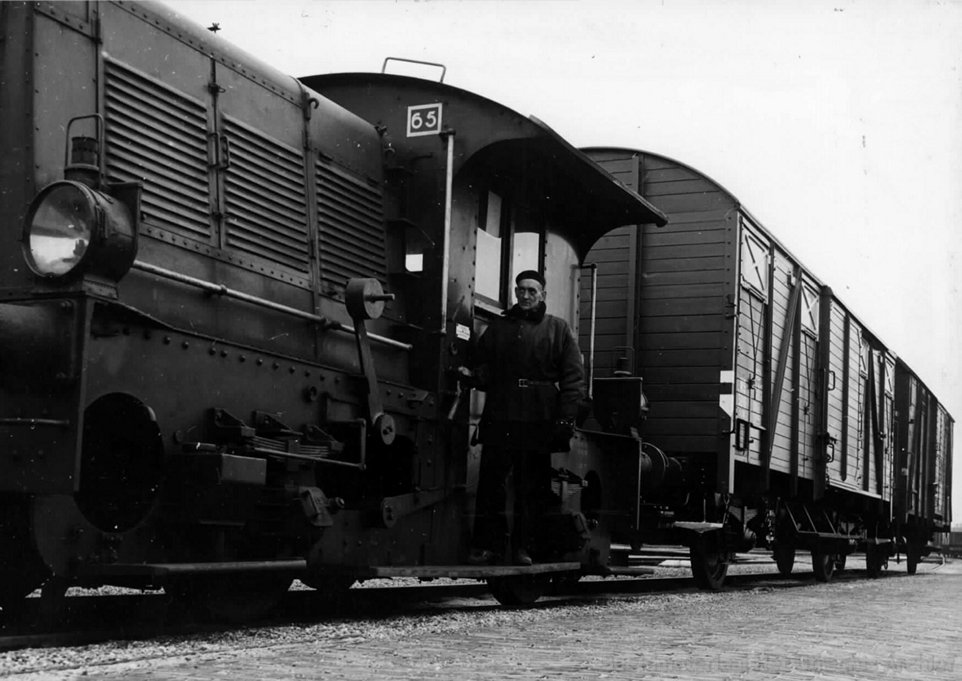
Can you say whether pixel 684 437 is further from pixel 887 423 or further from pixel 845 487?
pixel 887 423

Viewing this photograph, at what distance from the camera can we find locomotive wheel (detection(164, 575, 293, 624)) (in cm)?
520

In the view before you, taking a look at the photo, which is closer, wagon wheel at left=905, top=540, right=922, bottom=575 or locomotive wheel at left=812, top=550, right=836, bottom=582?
locomotive wheel at left=812, top=550, right=836, bottom=582

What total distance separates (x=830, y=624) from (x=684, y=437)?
4019 mm

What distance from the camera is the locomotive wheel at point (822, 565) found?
14.0 metres

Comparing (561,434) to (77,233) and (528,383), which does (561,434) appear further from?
(77,233)

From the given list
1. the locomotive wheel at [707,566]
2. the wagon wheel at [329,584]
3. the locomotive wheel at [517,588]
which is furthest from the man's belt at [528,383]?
the locomotive wheel at [707,566]

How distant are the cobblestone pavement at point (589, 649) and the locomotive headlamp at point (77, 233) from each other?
1403 mm

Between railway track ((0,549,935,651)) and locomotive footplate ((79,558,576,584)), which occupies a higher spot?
locomotive footplate ((79,558,576,584))

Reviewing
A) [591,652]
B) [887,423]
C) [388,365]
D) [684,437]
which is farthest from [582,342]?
[887,423]

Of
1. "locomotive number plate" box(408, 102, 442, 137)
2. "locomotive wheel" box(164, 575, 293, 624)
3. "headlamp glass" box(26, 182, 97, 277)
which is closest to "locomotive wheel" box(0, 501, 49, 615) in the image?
"locomotive wheel" box(164, 575, 293, 624)

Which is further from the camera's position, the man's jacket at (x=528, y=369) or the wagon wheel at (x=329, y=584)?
the man's jacket at (x=528, y=369)

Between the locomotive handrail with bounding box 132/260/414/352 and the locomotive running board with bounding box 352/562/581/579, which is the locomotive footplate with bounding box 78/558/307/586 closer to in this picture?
the locomotive running board with bounding box 352/562/581/579

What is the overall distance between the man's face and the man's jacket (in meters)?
0.04

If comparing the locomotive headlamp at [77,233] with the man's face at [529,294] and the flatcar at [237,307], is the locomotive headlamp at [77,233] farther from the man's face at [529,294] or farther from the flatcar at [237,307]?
the man's face at [529,294]
